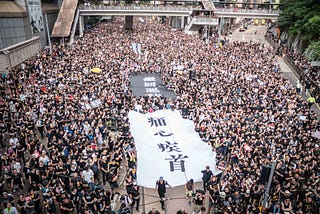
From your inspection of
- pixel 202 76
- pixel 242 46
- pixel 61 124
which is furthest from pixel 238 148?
pixel 242 46

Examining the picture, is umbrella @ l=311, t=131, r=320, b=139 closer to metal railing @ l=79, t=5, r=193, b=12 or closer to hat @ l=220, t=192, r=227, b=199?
hat @ l=220, t=192, r=227, b=199

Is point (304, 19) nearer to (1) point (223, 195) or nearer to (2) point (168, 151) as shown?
(2) point (168, 151)

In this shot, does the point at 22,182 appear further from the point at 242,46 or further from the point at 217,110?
the point at 242,46

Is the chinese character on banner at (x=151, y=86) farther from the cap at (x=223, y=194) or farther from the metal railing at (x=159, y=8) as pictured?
the metal railing at (x=159, y=8)

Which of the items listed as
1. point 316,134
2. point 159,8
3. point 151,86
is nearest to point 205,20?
point 159,8

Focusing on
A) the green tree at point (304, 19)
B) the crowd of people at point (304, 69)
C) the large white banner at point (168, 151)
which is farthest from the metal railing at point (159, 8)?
the large white banner at point (168, 151)

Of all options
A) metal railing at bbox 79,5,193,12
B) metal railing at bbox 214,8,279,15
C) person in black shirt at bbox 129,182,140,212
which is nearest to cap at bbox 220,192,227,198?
person in black shirt at bbox 129,182,140,212
